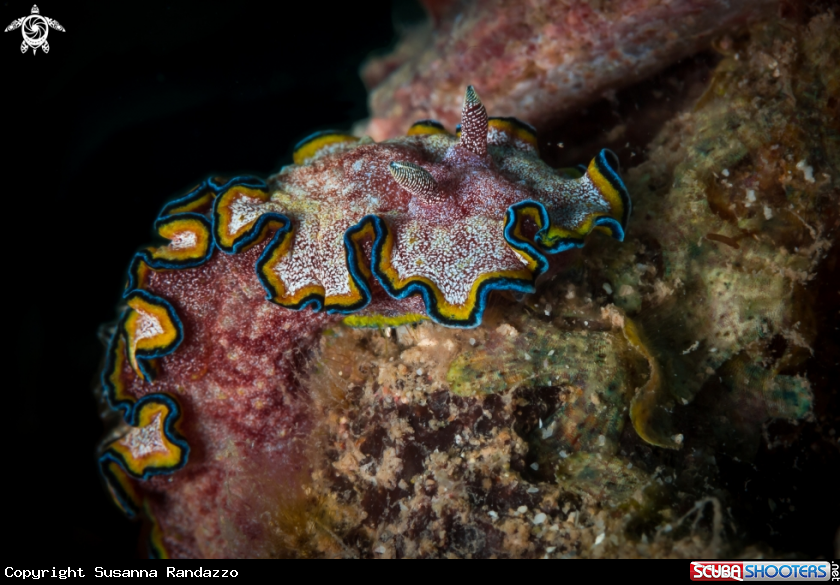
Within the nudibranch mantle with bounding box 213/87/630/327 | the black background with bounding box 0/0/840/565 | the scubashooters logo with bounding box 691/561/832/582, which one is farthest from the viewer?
the black background with bounding box 0/0/840/565

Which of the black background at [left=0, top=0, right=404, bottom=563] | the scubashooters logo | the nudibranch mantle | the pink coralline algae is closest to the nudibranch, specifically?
the nudibranch mantle

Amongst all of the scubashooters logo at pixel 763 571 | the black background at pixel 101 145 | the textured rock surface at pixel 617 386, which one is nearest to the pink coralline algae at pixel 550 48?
the black background at pixel 101 145

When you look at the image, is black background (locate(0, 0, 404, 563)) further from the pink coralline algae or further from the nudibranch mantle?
the nudibranch mantle

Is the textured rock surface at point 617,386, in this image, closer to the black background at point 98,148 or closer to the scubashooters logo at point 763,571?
the scubashooters logo at point 763,571

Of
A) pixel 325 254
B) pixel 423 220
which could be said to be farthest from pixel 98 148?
pixel 423 220

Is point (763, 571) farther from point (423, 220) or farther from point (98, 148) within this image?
point (98, 148)
